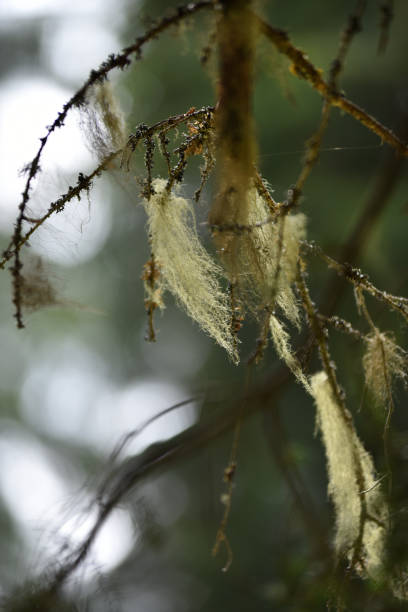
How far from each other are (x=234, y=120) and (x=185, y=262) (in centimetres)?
18

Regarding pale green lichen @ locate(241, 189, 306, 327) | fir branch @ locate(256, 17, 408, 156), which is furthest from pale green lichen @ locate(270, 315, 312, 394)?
fir branch @ locate(256, 17, 408, 156)

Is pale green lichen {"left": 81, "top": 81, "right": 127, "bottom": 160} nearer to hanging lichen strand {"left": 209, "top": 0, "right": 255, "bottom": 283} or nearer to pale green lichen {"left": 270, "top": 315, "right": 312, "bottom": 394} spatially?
hanging lichen strand {"left": 209, "top": 0, "right": 255, "bottom": 283}

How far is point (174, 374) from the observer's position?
9.11ft

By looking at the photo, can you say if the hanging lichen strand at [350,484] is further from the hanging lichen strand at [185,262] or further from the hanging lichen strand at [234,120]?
the hanging lichen strand at [234,120]

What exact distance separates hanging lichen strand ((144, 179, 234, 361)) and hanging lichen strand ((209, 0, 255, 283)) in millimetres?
90

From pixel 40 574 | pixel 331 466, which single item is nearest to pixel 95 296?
pixel 40 574

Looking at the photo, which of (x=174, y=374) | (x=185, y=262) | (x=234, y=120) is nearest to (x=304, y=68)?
(x=234, y=120)

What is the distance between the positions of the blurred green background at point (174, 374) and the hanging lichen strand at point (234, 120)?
31 mm

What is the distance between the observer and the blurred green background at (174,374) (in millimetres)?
806

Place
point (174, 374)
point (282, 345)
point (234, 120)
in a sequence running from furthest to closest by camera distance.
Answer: point (174, 374) < point (282, 345) < point (234, 120)

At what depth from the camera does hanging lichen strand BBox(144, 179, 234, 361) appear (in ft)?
1.61

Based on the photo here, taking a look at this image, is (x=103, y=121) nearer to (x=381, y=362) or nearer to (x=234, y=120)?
(x=234, y=120)

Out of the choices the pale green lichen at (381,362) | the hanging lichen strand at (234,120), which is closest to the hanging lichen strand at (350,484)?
the pale green lichen at (381,362)

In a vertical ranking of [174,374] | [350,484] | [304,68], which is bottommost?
[350,484]
